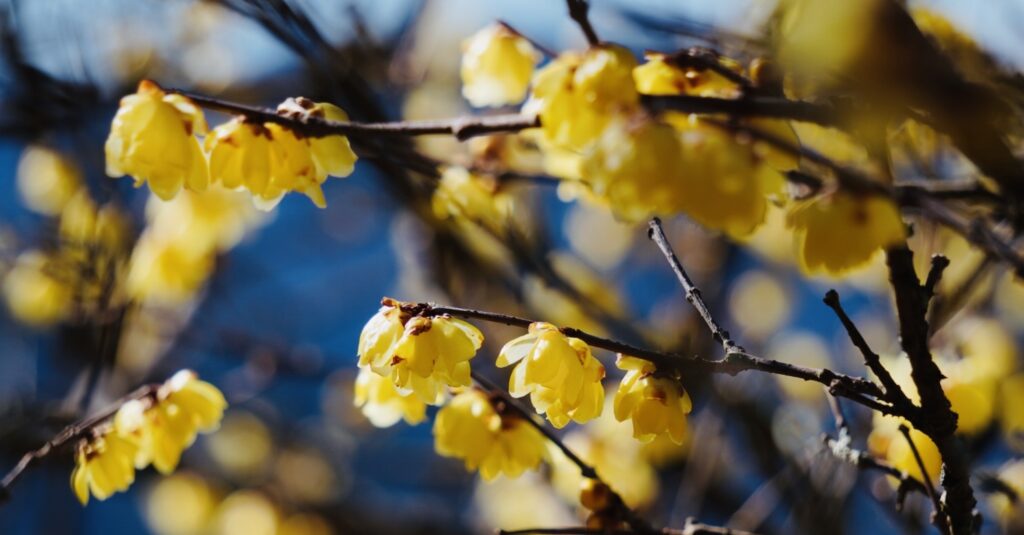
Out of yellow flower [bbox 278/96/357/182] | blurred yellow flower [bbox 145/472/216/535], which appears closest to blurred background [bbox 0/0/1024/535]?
blurred yellow flower [bbox 145/472/216/535]

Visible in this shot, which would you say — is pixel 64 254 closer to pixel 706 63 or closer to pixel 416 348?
pixel 416 348

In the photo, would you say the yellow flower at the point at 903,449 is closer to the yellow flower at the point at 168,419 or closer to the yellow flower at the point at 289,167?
the yellow flower at the point at 289,167

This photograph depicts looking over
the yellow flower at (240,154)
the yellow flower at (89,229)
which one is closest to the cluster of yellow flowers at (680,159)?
the yellow flower at (240,154)

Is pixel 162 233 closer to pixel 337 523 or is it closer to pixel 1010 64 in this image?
pixel 337 523

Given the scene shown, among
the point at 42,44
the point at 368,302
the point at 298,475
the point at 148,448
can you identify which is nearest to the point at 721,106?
the point at 148,448

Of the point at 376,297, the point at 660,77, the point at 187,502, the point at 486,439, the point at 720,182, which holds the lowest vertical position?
the point at 187,502

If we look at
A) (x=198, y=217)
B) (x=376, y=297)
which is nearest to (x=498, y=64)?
(x=198, y=217)
